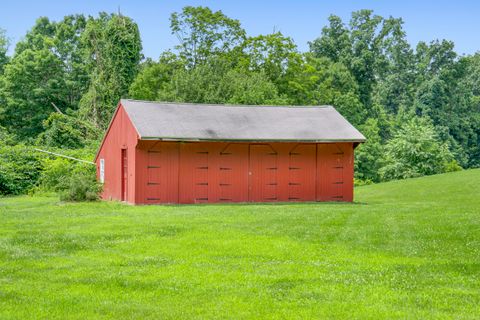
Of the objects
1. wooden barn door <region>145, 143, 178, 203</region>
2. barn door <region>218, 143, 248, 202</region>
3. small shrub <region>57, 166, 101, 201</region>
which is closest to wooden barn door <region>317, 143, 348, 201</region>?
barn door <region>218, 143, 248, 202</region>

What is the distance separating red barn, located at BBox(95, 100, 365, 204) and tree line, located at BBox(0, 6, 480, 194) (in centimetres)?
1743

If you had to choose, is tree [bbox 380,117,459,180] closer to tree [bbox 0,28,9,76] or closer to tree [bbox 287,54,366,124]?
tree [bbox 287,54,366,124]

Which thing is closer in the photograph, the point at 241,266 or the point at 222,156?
the point at 241,266

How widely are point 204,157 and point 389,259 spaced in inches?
610

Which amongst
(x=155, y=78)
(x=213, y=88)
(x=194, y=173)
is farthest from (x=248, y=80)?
(x=194, y=173)

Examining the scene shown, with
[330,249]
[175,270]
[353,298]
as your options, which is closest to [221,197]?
[330,249]

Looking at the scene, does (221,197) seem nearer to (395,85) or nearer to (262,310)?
(262,310)

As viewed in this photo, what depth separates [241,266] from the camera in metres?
11.8

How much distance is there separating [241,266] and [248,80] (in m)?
37.5

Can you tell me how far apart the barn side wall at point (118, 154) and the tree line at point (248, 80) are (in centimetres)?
1733

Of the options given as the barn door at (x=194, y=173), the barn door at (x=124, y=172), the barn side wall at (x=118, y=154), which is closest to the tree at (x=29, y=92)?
the barn side wall at (x=118, y=154)

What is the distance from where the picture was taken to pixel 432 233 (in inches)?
618

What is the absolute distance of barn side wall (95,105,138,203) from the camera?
87.3 ft

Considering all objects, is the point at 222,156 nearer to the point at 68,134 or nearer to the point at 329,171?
the point at 329,171
